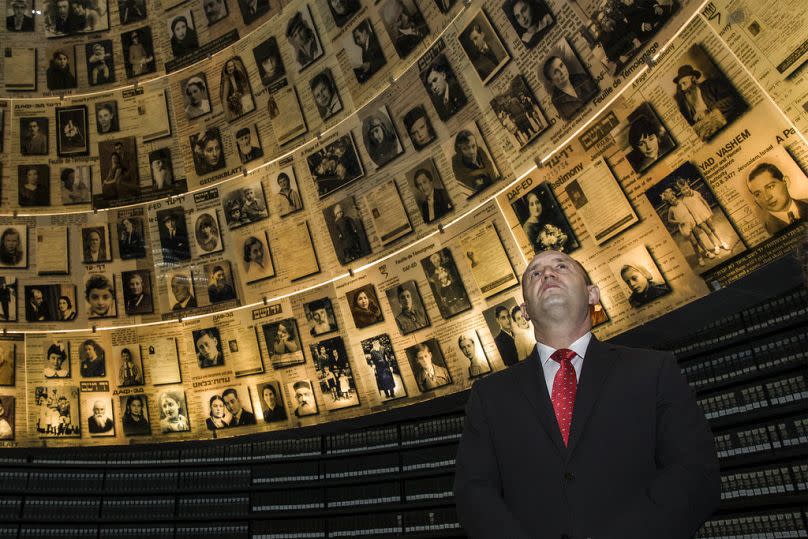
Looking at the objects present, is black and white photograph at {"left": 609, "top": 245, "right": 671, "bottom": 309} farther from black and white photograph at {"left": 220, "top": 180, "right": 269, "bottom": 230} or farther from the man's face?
black and white photograph at {"left": 220, "top": 180, "right": 269, "bottom": 230}

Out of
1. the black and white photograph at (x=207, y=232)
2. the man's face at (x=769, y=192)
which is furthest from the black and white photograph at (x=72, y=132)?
the man's face at (x=769, y=192)

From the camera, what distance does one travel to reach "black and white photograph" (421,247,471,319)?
7090mm

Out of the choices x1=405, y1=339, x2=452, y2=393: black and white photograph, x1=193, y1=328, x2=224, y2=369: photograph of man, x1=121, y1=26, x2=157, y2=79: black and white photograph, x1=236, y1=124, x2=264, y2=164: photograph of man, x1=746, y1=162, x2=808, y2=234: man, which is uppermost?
x1=121, y1=26, x2=157, y2=79: black and white photograph

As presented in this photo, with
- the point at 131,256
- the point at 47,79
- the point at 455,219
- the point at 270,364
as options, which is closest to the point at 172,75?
the point at 47,79

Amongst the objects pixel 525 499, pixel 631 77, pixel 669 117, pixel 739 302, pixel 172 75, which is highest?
pixel 172 75

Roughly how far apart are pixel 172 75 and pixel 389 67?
140 inches

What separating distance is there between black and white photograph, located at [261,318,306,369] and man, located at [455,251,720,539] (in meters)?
5.53

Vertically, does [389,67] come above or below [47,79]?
below

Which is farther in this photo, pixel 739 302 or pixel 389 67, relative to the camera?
pixel 389 67

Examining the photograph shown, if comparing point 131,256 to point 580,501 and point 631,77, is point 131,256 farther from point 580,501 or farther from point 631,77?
point 580,501

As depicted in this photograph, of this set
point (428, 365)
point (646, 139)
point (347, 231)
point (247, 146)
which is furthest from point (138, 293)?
point (646, 139)

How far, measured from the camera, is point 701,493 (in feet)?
8.13

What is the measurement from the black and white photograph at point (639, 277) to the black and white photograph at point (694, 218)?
28 centimetres

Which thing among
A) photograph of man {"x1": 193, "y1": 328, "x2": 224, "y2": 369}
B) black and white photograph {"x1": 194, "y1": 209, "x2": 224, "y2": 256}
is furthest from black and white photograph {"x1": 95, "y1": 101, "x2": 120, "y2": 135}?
photograph of man {"x1": 193, "y1": 328, "x2": 224, "y2": 369}
